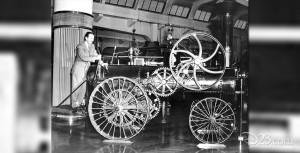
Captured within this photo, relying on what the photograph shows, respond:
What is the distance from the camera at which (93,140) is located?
4.45m

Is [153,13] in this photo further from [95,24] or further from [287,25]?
[287,25]

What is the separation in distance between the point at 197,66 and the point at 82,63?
73.8 inches

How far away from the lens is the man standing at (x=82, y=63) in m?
4.92

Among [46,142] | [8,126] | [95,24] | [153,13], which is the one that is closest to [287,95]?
[46,142]

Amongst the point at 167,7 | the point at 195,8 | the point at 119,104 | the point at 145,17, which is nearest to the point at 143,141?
the point at 119,104

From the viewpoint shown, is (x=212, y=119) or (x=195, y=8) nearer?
(x=212, y=119)

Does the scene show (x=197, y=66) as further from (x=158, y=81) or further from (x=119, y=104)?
(x=119, y=104)

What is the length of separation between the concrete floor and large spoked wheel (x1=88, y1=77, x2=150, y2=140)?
0.65ft

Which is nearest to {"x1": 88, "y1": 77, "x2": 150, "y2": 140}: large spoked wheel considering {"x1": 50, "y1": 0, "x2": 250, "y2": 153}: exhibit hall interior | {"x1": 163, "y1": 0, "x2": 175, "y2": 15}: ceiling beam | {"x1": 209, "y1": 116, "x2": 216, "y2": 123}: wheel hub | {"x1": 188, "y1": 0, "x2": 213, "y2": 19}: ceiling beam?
{"x1": 50, "y1": 0, "x2": 250, "y2": 153}: exhibit hall interior

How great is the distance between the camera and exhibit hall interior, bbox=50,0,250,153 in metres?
4.32

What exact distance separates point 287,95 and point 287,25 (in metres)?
0.58

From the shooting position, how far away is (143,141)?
445cm

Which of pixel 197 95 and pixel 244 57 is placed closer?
pixel 197 95

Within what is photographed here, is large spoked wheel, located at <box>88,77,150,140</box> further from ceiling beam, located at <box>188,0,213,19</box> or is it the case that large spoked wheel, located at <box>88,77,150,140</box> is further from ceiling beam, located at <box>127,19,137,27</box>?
ceiling beam, located at <box>127,19,137,27</box>
